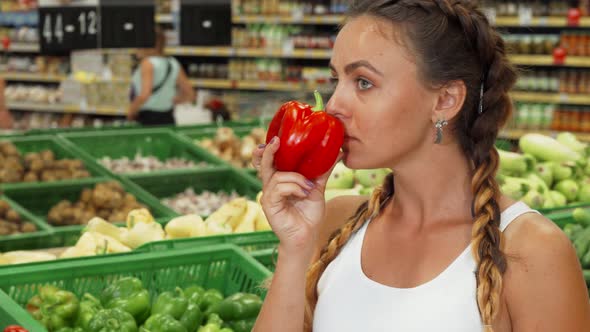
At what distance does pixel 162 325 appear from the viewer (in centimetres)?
251

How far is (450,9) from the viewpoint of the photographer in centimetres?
173

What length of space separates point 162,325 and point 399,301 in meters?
0.97

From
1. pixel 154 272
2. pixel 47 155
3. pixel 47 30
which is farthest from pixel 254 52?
pixel 154 272

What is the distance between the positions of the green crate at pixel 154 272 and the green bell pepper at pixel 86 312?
16cm

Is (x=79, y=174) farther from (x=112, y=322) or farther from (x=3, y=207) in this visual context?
(x=112, y=322)

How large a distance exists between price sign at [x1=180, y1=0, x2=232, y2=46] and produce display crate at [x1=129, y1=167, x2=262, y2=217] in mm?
1708

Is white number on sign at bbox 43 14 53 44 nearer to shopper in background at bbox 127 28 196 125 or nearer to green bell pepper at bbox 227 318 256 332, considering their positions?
shopper in background at bbox 127 28 196 125

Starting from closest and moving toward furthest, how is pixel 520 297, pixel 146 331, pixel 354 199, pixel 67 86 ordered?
1. pixel 520 297
2. pixel 354 199
3. pixel 146 331
4. pixel 67 86

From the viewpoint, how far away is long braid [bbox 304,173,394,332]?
1.93 metres

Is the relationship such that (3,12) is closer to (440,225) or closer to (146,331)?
(146,331)

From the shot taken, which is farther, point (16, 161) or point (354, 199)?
point (16, 161)

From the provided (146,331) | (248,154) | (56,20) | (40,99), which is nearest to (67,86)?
(40,99)

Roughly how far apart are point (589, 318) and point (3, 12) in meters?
9.93

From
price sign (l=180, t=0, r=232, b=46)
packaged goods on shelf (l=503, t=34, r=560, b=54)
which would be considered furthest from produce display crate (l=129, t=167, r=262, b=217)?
packaged goods on shelf (l=503, t=34, r=560, b=54)
